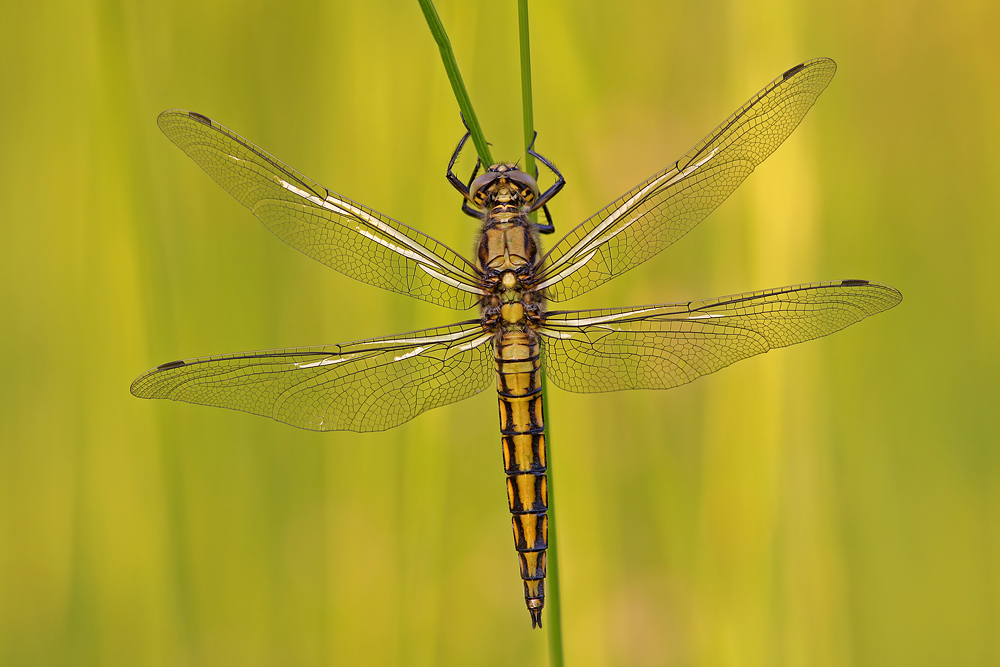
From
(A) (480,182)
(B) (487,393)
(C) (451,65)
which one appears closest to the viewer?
(C) (451,65)

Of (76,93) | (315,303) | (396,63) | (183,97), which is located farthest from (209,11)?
(315,303)

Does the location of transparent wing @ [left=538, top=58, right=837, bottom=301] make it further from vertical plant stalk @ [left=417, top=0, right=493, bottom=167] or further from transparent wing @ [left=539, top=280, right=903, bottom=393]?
vertical plant stalk @ [left=417, top=0, right=493, bottom=167]

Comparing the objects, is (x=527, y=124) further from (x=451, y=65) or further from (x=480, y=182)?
(x=480, y=182)

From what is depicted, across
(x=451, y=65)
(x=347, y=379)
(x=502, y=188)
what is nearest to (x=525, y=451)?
(x=347, y=379)

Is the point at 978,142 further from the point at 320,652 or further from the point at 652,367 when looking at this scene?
the point at 320,652

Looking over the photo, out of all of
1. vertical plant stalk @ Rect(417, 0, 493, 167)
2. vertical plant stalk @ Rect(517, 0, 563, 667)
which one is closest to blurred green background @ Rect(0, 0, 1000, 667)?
vertical plant stalk @ Rect(517, 0, 563, 667)

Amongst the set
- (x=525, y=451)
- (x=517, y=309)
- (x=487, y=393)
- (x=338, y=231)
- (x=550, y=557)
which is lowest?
(x=550, y=557)

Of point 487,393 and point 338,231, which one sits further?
point 487,393
